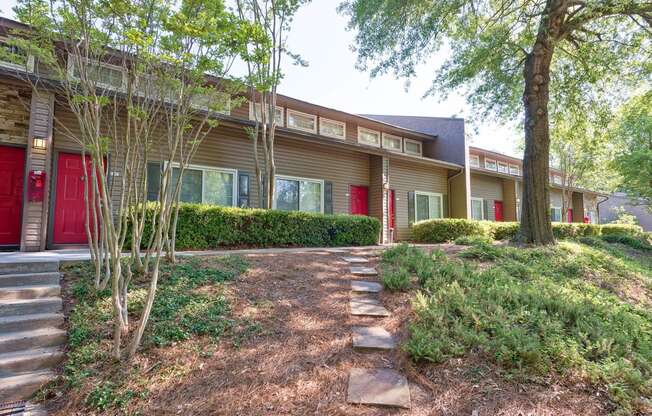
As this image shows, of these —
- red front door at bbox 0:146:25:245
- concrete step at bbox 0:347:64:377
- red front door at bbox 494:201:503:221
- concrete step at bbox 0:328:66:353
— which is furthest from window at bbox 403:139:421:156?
concrete step at bbox 0:347:64:377

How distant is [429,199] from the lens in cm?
1316

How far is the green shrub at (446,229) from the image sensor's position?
10719mm

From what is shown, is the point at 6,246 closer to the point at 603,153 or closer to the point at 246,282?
the point at 246,282

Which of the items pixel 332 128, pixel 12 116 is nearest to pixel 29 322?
pixel 12 116

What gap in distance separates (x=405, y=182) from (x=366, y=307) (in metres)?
9.30

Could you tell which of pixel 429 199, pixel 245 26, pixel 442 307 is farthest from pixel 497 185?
pixel 245 26

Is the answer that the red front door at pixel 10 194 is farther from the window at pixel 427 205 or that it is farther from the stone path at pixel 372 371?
the window at pixel 427 205

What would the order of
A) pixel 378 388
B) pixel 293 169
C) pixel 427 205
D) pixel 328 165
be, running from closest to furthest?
pixel 378 388 → pixel 293 169 → pixel 328 165 → pixel 427 205

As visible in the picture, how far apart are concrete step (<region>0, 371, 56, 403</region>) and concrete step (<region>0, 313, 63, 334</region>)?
546mm

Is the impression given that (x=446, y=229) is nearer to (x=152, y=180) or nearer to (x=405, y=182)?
(x=405, y=182)

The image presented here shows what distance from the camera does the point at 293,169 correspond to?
31.7ft

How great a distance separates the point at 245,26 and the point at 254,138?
19.0ft

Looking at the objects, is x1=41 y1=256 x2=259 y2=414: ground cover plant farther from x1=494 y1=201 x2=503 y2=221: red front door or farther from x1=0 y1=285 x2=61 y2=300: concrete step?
x1=494 y1=201 x2=503 y2=221: red front door

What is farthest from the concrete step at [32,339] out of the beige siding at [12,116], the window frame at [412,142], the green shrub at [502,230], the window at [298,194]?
the window frame at [412,142]
